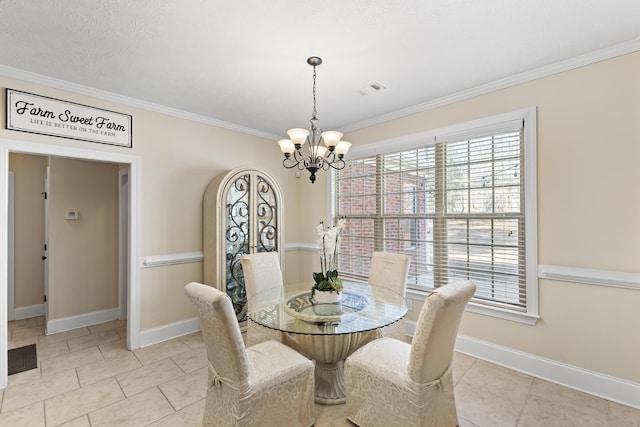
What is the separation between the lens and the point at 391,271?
2.98 metres

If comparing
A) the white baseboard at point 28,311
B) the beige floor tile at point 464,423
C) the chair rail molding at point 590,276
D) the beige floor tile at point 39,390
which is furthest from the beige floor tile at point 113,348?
the chair rail molding at point 590,276

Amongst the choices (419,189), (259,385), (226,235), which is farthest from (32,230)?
(419,189)

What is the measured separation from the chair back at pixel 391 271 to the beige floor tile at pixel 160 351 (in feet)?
7.10

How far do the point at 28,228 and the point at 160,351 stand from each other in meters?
2.83

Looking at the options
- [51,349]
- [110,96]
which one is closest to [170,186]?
[110,96]

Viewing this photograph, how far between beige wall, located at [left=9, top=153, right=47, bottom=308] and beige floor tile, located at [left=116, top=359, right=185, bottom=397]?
2.78m

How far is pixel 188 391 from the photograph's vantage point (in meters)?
2.46

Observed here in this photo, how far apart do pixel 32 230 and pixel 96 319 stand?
61.8 inches

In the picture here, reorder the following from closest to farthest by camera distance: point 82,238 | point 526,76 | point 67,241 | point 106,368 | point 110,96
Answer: point 526,76, point 106,368, point 110,96, point 67,241, point 82,238

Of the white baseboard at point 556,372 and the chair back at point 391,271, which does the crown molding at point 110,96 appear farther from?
the white baseboard at point 556,372

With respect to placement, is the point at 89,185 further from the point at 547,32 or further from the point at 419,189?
the point at 547,32

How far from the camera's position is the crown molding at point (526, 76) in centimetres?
228

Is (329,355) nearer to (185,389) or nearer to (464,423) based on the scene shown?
(464,423)

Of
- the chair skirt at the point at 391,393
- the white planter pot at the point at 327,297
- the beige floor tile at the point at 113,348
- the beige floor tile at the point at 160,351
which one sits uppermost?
the white planter pot at the point at 327,297
